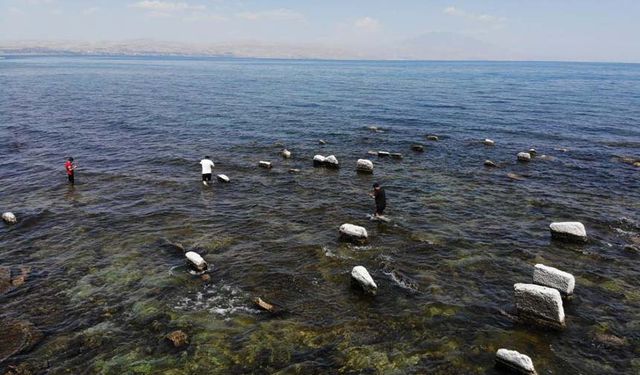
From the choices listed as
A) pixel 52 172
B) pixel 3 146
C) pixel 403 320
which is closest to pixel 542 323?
pixel 403 320

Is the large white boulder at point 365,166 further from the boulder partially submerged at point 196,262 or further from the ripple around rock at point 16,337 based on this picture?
the ripple around rock at point 16,337

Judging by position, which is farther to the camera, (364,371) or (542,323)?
(542,323)

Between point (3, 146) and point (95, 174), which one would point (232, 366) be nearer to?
point (95, 174)

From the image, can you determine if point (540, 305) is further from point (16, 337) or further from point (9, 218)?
point (9, 218)

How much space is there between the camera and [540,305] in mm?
15484

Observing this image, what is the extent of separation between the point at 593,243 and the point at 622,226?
3.59 meters

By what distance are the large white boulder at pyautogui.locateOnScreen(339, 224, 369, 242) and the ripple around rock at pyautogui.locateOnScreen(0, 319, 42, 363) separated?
44.5 ft

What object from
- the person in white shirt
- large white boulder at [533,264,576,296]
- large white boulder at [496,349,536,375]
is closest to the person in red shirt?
the person in white shirt

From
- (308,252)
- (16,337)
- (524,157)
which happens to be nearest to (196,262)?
(308,252)

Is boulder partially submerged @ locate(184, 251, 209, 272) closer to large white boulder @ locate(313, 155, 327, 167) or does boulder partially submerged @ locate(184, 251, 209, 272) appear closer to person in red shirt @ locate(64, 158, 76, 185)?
person in red shirt @ locate(64, 158, 76, 185)

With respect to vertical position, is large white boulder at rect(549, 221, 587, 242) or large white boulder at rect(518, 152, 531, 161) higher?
large white boulder at rect(518, 152, 531, 161)

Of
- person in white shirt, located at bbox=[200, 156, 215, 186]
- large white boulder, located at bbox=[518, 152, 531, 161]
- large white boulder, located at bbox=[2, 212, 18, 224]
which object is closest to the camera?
large white boulder, located at bbox=[2, 212, 18, 224]

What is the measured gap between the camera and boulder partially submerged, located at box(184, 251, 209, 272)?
1916cm

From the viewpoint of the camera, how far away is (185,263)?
19922 millimetres
